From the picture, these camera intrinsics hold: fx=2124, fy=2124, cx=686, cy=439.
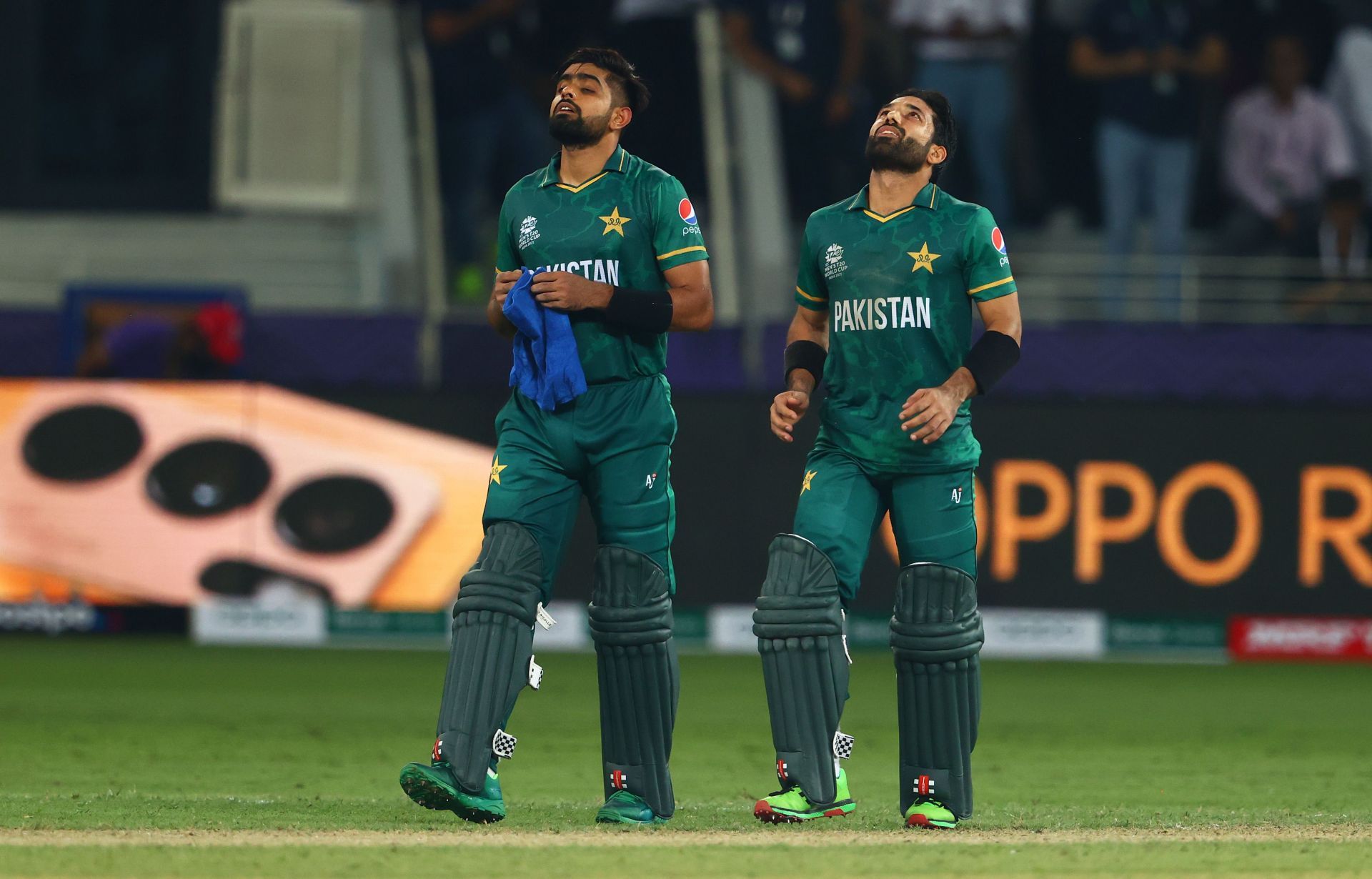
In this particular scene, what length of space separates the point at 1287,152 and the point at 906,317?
848cm

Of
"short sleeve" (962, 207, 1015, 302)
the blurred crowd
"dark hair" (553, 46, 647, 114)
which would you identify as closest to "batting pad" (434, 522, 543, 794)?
"dark hair" (553, 46, 647, 114)

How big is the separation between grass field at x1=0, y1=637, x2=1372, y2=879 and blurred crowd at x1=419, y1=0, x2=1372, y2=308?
323 centimetres

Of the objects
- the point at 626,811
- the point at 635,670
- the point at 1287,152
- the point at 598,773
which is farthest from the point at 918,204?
the point at 1287,152

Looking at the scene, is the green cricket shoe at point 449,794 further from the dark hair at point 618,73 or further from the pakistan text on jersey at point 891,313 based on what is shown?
the dark hair at point 618,73

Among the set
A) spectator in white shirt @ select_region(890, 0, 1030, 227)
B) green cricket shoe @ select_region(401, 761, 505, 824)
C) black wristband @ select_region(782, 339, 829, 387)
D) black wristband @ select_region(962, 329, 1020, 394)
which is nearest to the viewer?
green cricket shoe @ select_region(401, 761, 505, 824)

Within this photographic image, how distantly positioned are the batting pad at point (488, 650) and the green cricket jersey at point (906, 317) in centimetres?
92

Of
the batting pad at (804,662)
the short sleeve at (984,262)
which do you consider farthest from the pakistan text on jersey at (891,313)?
the batting pad at (804,662)

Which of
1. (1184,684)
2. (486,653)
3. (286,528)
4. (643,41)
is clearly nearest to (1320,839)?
(486,653)

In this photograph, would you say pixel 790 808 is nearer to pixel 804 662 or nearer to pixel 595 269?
pixel 804 662

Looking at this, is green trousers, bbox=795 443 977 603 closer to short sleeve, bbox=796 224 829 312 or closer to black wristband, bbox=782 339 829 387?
black wristband, bbox=782 339 829 387

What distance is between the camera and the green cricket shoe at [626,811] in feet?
18.3

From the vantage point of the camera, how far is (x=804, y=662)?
5559mm

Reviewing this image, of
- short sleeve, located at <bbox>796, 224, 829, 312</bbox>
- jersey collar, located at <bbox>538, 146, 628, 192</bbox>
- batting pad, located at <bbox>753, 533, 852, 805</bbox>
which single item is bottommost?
batting pad, located at <bbox>753, 533, 852, 805</bbox>

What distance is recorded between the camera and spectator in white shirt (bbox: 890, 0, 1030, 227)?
1282 cm
